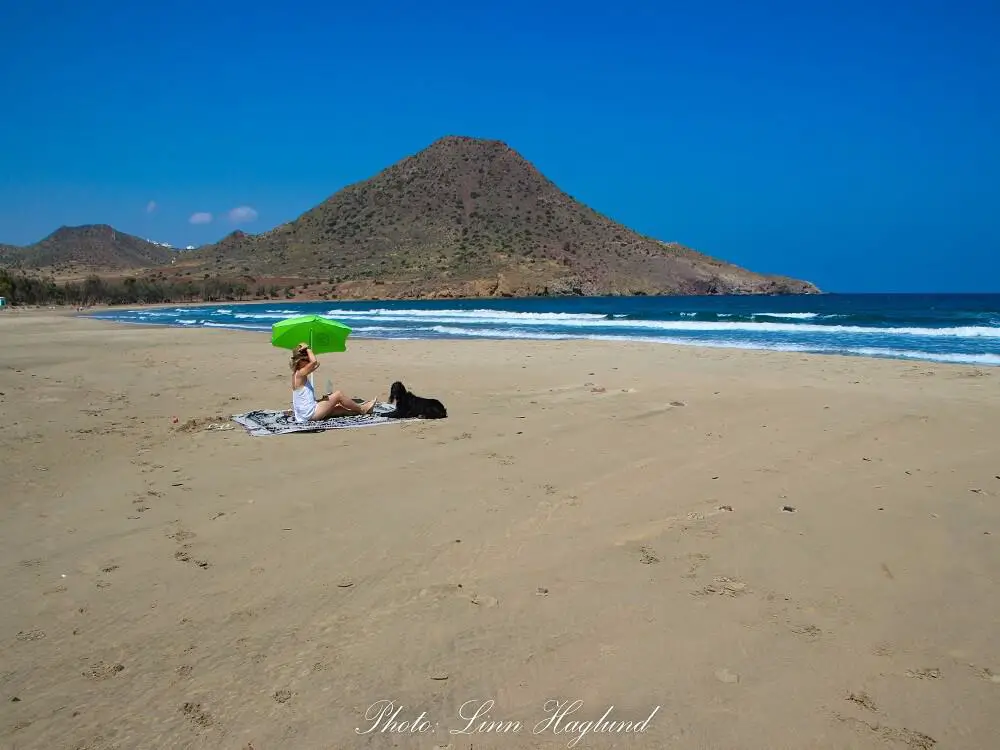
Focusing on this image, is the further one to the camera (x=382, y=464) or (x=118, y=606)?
(x=382, y=464)

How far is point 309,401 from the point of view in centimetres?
836

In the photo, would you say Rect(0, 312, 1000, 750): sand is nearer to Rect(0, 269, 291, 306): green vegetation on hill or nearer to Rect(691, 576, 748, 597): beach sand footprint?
Rect(691, 576, 748, 597): beach sand footprint

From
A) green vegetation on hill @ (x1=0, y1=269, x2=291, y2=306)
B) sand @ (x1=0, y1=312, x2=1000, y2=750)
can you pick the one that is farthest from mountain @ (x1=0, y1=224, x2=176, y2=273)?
sand @ (x1=0, y1=312, x2=1000, y2=750)

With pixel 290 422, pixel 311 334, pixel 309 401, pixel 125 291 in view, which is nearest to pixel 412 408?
pixel 309 401

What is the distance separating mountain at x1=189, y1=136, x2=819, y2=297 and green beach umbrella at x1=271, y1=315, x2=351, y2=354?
77873mm

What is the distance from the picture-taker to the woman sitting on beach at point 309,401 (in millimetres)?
8344

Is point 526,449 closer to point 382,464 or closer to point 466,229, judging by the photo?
point 382,464

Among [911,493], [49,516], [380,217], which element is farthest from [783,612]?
[380,217]

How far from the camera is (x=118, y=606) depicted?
3686 millimetres

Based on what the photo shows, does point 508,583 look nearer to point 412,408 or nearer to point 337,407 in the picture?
point 412,408

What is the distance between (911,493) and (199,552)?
5690 millimetres

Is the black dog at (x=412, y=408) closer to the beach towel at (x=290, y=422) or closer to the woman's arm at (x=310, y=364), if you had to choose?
the beach towel at (x=290, y=422)

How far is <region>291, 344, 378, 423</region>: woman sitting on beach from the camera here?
8.34m

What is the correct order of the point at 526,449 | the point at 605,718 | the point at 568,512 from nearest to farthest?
the point at 605,718
the point at 568,512
the point at 526,449
